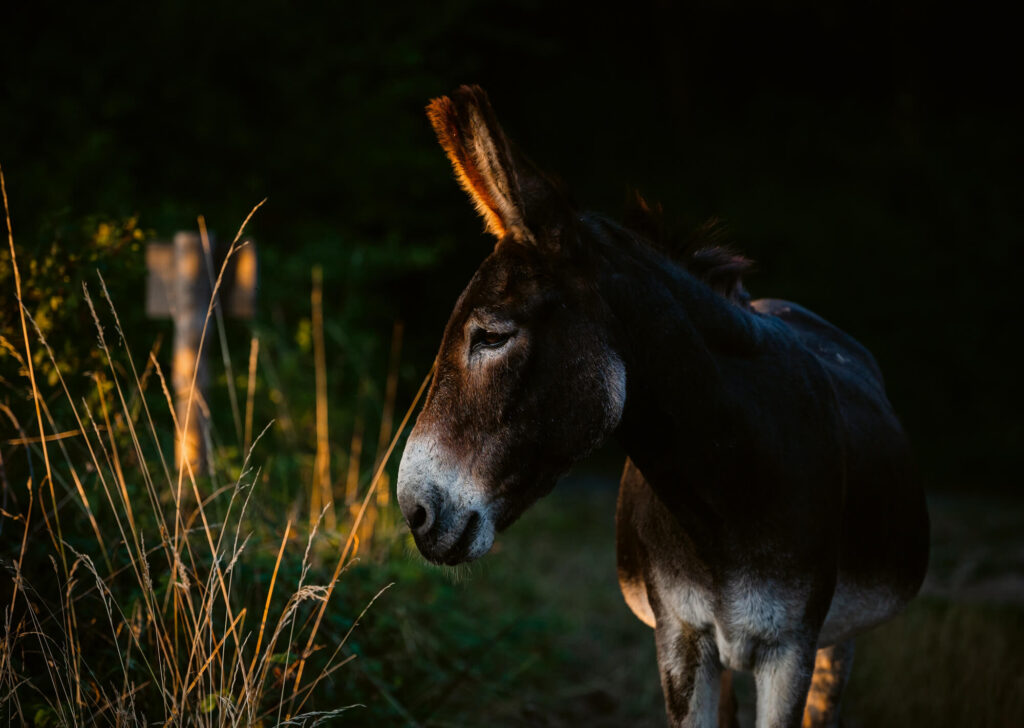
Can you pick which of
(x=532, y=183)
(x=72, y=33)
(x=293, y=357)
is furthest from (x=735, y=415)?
(x=72, y=33)

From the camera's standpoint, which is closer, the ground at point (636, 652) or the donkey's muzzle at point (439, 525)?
the donkey's muzzle at point (439, 525)

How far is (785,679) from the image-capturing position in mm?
2604

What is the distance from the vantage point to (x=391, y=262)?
25.5 feet

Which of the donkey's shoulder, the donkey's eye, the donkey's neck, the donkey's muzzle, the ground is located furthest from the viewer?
the ground

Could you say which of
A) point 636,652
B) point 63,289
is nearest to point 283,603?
point 63,289

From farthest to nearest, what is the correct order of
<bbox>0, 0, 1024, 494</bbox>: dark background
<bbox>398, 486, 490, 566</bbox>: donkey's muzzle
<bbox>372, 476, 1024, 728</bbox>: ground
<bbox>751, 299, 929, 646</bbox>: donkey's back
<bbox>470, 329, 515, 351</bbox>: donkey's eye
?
<bbox>0, 0, 1024, 494</bbox>: dark background → <bbox>372, 476, 1024, 728</bbox>: ground → <bbox>751, 299, 929, 646</bbox>: donkey's back → <bbox>470, 329, 515, 351</bbox>: donkey's eye → <bbox>398, 486, 490, 566</bbox>: donkey's muzzle

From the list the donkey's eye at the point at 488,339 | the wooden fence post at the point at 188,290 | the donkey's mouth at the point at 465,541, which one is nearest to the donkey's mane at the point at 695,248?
the donkey's eye at the point at 488,339

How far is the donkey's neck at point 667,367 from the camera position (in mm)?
2438

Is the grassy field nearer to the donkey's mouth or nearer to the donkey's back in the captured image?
the donkey's mouth

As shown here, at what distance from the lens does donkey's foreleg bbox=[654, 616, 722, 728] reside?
272 cm

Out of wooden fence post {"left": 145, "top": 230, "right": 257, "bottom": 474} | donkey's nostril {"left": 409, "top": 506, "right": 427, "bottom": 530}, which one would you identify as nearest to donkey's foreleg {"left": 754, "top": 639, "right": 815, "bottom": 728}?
donkey's nostril {"left": 409, "top": 506, "right": 427, "bottom": 530}

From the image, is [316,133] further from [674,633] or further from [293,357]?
[674,633]

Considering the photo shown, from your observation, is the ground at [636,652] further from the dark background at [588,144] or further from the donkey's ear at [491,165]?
the dark background at [588,144]

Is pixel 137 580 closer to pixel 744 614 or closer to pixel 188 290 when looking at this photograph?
pixel 188 290
